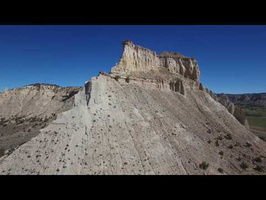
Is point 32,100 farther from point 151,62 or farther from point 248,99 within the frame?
point 248,99

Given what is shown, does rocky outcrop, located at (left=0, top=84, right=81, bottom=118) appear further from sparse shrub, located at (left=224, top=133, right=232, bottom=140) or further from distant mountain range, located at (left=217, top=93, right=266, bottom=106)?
distant mountain range, located at (left=217, top=93, right=266, bottom=106)

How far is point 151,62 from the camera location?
3519 cm

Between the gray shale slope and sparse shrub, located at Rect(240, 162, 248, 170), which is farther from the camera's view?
sparse shrub, located at Rect(240, 162, 248, 170)

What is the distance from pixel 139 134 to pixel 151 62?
16.1 m

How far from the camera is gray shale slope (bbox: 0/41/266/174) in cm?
1708

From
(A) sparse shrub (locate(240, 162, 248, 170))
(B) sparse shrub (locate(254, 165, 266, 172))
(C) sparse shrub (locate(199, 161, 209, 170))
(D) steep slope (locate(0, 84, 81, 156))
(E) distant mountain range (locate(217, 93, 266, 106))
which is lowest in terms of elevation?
(B) sparse shrub (locate(254, 165, 266, 172))

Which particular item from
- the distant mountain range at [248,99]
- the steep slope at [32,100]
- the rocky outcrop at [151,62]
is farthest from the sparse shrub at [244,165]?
the distant mountain range at [248,99]

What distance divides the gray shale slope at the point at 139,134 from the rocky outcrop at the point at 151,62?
0.14m

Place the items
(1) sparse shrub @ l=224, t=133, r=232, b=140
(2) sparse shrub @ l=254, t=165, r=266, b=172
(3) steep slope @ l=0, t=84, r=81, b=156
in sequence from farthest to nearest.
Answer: (3) steep slope @ l=0, t=84, r=81, b=156 → (1) sparse shrub @ l=224, t=133, r=232, b=140 → (2) sparse shrub @ l=254, t=165, r=266, b=172

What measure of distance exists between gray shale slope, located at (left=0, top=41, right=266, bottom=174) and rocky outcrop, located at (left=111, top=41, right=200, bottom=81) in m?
0.14

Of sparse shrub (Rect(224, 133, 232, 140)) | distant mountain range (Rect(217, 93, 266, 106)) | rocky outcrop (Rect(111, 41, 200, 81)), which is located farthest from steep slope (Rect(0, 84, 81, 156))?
distant mountain range (Rect(217, 93, 266, 106))
